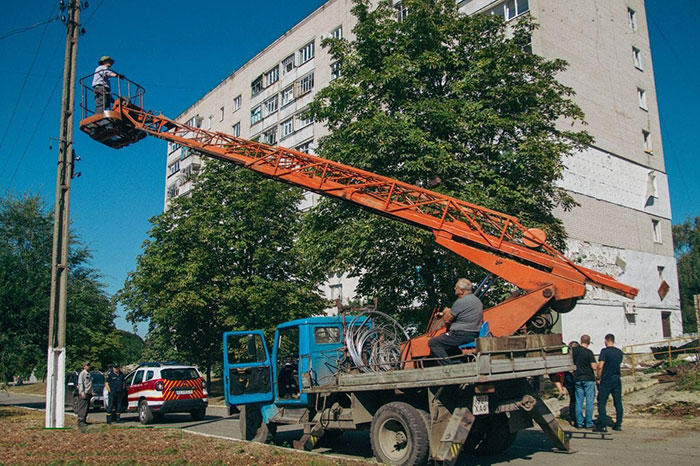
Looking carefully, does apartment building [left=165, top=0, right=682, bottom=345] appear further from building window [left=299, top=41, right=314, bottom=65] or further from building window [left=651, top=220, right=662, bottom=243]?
building window [left=299, top=41, right=314, bottom=65]

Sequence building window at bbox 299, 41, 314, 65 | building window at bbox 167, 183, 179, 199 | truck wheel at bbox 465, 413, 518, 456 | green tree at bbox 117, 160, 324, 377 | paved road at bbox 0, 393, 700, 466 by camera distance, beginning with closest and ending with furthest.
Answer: paved road at bbox 0, 393, 700, 466, truck wheel at bbox 465, 413, 518, 456, green tree at bbox 117, 160, 324, 377, building window at bbox 299, 41, 314, 65, building window at bbox 167, 183, 179, 199

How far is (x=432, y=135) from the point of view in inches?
613

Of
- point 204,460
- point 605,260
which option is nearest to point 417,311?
point 204,460

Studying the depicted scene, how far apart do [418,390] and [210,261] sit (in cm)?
1753

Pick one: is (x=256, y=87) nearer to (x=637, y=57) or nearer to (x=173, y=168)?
(x=173, y=168)

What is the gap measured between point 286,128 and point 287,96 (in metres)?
2.55

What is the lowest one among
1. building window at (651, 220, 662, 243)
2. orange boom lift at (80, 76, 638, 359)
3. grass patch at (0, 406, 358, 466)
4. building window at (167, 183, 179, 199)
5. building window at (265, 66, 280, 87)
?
grass patch at (0, 406, 358, 466)

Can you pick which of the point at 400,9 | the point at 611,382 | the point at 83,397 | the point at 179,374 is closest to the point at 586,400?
the point at 611,382

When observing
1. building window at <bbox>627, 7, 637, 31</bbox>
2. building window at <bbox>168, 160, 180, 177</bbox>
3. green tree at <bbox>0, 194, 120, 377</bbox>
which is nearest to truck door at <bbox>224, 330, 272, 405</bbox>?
green tree at <bbox>0, 194, 120, 377</bbox>

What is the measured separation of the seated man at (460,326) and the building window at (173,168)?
5340 centimetres

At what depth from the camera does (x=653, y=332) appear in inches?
1168

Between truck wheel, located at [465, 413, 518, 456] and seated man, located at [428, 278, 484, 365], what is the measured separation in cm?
146

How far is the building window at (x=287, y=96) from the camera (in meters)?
42.5

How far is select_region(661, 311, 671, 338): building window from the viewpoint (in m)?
30.8
